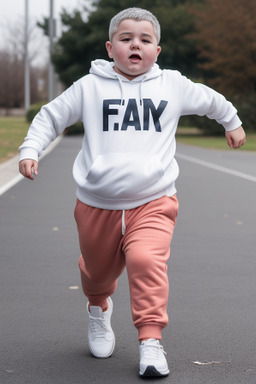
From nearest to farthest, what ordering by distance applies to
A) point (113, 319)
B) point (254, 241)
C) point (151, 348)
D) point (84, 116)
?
point (151, 348) → point (84, 116) → point (113, 319) → point (254, 241)

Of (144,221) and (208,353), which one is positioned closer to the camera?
(144,221)

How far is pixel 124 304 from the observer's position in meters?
5.27

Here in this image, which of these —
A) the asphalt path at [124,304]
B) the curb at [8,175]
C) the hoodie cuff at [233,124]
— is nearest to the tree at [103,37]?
the curb at [8,175]

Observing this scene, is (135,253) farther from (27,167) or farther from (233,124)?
(233,124)

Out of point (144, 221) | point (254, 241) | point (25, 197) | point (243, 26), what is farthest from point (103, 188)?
point (243, 26)

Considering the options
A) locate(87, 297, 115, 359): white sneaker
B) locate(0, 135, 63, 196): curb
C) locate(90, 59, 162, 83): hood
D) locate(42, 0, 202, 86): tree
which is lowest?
locate(42, 0, 202, 86): tree

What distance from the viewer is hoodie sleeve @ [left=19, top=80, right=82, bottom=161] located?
393 centimetres

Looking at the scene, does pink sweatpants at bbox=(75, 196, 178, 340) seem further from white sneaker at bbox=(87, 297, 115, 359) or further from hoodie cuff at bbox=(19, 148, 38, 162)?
hoodie cuff at bbox=(19, 148, 38, 162)

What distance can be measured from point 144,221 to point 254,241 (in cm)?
433

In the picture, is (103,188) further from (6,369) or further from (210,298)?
(210,298)

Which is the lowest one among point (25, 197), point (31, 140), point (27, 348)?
point (25, 197)

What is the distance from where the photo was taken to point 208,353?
4.14m

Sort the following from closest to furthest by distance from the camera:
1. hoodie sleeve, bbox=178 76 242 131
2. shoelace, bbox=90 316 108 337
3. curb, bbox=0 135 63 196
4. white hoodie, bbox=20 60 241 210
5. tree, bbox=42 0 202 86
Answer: white hoodie, bbox=20 60 241 210 → hoodie sleeve, bbox=178 76 242 131 → shoelace, bbox=90 316 108 337 → curb, bbox=0 135 63 196 → tree, bbox=42 0 202 86

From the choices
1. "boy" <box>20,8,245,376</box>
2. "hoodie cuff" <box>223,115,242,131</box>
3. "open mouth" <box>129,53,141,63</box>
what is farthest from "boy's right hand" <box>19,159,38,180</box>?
"hoodie cuff" <box>223,115,242,131</box>
